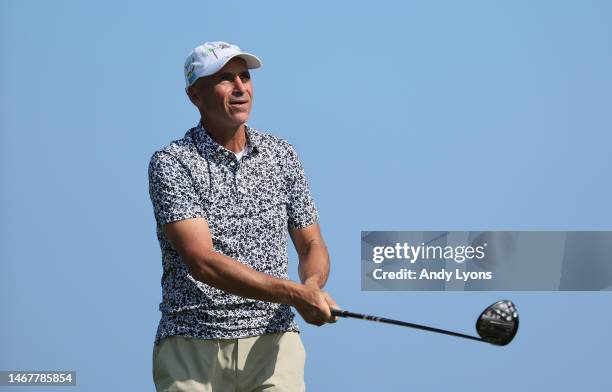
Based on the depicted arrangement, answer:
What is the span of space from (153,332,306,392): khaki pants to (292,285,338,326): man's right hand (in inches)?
9.4

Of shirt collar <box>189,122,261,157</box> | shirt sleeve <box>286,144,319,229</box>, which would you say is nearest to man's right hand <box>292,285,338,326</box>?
shirt sleeve <box>286,144,319,229</box>

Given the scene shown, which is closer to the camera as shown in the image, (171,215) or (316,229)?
(171,215)

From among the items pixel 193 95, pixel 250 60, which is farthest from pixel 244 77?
pixel 193 95

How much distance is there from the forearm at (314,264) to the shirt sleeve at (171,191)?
368mm

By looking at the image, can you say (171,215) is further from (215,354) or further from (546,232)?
(546,232)

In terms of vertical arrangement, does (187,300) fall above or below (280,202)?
below

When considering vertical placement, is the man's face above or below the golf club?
above

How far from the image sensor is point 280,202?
10.3ft

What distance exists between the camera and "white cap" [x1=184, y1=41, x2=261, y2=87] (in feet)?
10.2

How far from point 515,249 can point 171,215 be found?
3128mm

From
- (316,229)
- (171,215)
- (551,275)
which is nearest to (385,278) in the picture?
(551,275)

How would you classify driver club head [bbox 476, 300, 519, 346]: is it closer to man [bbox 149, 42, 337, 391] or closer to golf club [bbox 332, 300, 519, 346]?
golf club [bbox 332, 300, 519, 346]

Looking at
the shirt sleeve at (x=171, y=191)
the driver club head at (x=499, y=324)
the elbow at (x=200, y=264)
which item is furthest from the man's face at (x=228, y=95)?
the driver club head at (x=499, y=324)

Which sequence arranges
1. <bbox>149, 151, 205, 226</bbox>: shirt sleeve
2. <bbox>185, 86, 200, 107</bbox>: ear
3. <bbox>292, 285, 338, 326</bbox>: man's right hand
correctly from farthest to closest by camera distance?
<bbox>185, 86, 200, 107</bbox>: ear < <bbox>149, 151, 205, 226</bbox>: shirt sleeve < <bbox>292, 285, 338, 326</bbox>: man's right hand
